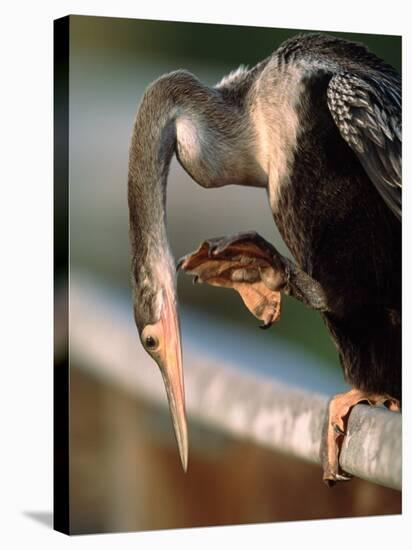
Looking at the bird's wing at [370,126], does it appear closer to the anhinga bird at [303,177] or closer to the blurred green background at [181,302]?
the anhinga bird at [303,177]

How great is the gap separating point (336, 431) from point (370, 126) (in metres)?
1.44

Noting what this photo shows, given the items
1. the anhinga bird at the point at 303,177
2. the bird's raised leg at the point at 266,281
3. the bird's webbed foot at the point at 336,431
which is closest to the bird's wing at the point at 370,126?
the anhinga bird at the point at 303,177

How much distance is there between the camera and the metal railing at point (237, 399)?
19.7 feet

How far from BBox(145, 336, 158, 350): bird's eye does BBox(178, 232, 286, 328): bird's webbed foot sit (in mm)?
336

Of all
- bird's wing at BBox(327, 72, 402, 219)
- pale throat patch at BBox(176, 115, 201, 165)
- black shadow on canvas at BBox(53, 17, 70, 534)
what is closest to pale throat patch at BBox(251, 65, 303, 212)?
bird's wing at BBox(327, 72, 402, 219)

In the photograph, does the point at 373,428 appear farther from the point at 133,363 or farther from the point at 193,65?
the point at 193,65

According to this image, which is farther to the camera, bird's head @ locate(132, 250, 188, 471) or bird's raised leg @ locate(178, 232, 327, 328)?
bird's raised leg @ locate(178, 232, 327, 328)

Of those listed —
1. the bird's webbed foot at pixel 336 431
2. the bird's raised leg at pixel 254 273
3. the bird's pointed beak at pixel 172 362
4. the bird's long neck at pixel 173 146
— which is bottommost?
the bird's webbed foot at pixel 336 431

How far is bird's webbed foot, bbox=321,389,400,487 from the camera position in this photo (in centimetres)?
658

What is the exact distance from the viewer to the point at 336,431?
6.59m

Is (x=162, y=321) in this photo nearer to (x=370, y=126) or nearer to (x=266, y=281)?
(x=266, y=281)

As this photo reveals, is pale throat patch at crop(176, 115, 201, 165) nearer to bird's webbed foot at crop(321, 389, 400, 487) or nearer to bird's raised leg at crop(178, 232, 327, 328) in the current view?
bird's raised leg at crop(178, 232, 327, 328)

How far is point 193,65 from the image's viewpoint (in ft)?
20.8

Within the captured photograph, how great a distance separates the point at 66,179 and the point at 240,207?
0.88 m
